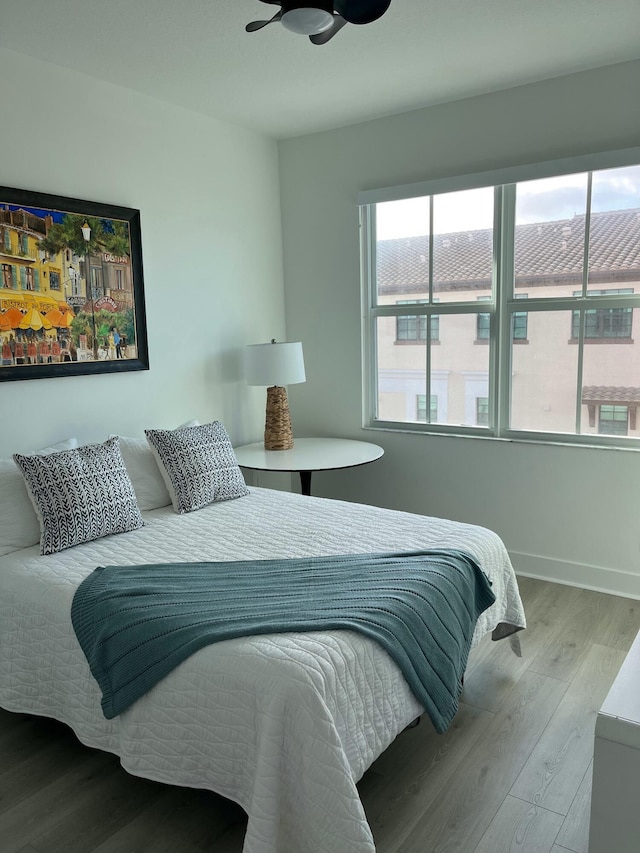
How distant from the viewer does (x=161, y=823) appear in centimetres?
189

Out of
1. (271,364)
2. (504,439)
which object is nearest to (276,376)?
(271,364)

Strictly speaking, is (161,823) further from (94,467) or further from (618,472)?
(618,472)

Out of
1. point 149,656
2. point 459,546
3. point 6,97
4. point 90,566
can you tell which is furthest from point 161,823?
point 6,97

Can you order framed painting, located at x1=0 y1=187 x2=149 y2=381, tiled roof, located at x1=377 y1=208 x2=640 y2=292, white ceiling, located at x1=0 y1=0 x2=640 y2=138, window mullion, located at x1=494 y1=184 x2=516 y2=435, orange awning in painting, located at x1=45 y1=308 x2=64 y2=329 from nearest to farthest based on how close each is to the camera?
white ceiling, located at x1=0 y1=0 x2=640 y2=138 < framed painting, located at x1=0 y1=187 x2=149 y2=381 < orange awning in painting, located at x1=45 y1=308 x2=64 y2=329 < tiled roof, located at x1=377 y1=208 x2=640 y2=292 < window mullion, located at x1=494 y1=184 x2=516 y2=435

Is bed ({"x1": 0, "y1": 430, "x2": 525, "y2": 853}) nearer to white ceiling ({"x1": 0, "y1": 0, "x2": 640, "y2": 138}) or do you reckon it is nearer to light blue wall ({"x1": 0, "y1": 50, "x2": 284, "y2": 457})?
light blue wall ({"x1": 0, "y1": 50, "x2": 284, "y2": 457})

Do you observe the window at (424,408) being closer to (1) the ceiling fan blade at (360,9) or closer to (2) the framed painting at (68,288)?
(2) the framed painting at (68,288)

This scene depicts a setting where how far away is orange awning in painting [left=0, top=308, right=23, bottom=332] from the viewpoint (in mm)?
2803

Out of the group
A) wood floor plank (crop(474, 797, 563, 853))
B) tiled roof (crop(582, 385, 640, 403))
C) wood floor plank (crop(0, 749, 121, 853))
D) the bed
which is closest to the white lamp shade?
the bed

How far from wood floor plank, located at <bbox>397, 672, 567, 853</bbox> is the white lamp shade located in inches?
80.3

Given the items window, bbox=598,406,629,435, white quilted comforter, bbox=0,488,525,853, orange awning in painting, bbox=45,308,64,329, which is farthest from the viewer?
window, bbox=598,406,629,435

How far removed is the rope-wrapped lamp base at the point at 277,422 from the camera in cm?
393

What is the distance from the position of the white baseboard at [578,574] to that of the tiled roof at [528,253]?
1.52 m

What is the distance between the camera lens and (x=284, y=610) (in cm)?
195

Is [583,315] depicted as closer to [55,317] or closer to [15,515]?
[55,317]
